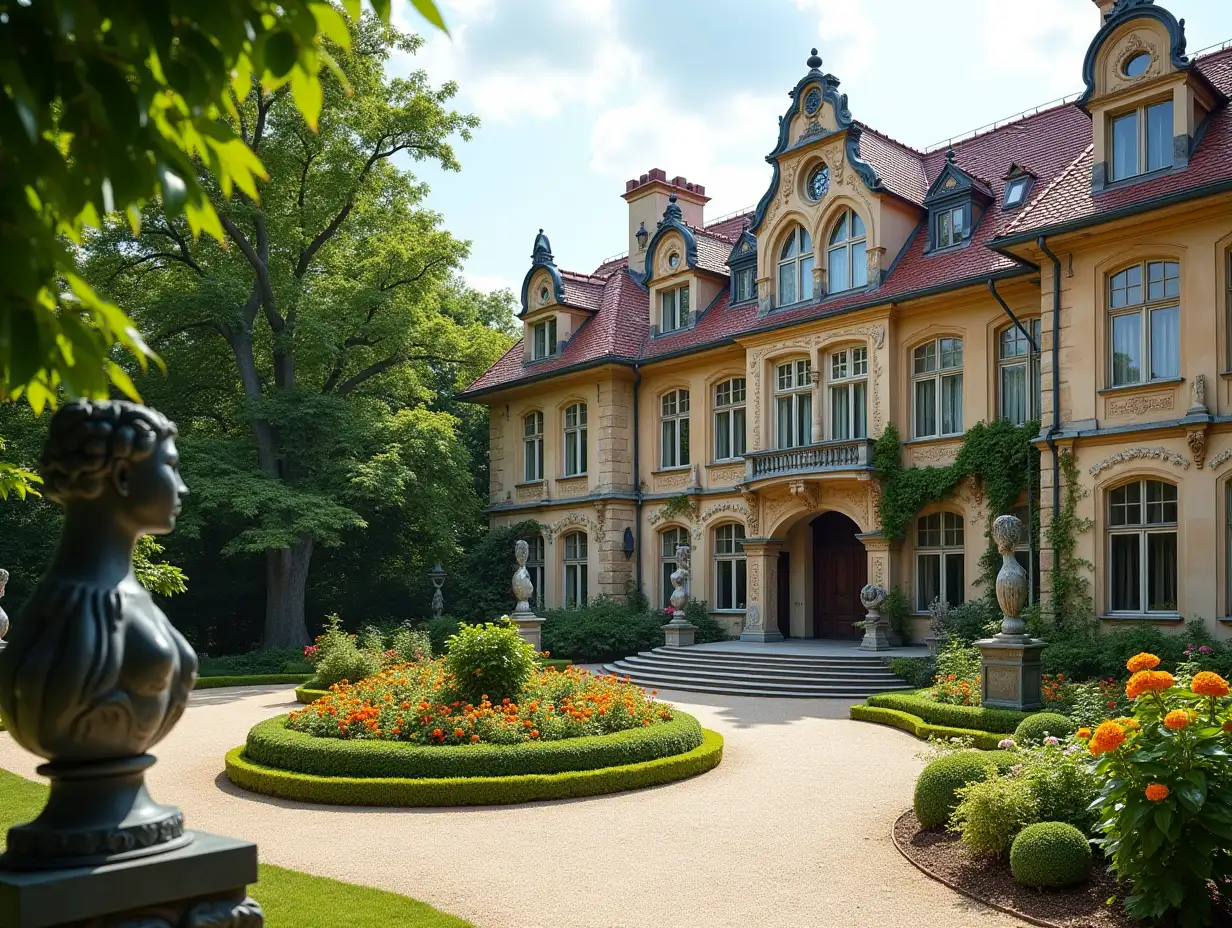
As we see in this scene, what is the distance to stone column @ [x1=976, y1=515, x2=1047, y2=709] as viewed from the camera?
13.7 m

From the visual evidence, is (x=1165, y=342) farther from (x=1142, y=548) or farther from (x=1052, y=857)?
(x=1052, y=857)

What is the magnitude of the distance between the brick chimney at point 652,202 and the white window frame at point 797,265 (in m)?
7.03

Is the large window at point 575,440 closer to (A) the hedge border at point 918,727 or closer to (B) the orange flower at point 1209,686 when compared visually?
(A) the hedge border at point 918,727

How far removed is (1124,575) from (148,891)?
1793cm

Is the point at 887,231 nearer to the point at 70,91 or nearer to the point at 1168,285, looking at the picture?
the point at 1168,285

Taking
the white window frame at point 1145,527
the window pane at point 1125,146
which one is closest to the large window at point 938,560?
the white window frame at point 1145,527

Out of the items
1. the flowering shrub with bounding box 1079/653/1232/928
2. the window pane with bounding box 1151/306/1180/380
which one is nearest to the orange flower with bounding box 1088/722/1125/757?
the flowering shrub with bounding box 1079/653/1232/928

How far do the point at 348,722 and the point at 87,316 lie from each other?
989 cm

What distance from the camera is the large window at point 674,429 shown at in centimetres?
2802

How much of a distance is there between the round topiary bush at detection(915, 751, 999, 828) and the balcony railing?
1404 cm

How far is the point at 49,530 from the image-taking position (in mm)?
26500

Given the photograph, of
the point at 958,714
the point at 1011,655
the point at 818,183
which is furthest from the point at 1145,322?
the point at 818,183

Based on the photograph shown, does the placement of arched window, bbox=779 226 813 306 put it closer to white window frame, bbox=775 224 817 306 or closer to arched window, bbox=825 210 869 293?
white window frame, bbox=775 224 817 306

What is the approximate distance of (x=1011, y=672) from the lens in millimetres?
13711
